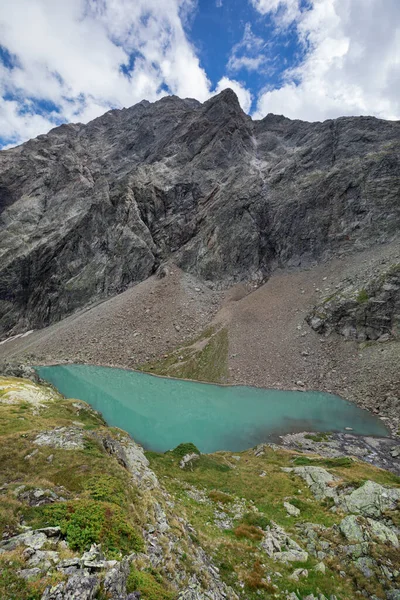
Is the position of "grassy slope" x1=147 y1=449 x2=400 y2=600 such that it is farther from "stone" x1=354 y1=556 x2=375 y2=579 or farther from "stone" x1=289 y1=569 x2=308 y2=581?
"stone" x1=354 y1=556 x2=375 y2=579

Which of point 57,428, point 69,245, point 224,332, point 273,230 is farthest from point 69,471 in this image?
point 69,245

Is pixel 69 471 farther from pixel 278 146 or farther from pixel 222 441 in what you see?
pixel 278 146

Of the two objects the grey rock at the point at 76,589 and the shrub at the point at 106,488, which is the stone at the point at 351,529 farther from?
the grey rock at the point at 76,589

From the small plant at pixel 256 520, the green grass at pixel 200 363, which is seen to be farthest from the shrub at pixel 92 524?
the green grass at pixel 200 363

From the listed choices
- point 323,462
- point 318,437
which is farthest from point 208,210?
point 323,462

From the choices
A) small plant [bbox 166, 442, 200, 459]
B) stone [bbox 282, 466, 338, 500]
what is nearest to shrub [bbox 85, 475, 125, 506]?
stone [bbox 282, 466, 338, 500]

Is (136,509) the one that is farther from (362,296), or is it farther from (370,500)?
(362,296)
